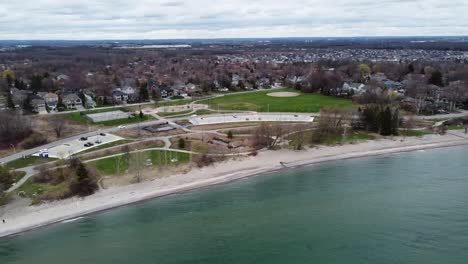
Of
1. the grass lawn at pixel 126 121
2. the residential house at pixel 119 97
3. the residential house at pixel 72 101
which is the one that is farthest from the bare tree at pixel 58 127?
the residential house at pixel 119 97

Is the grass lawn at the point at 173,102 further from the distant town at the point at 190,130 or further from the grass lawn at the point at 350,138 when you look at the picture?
the grass lawn at the point at 350,138

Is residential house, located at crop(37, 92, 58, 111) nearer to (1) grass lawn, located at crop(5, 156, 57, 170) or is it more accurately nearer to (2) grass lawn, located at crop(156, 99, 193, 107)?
(2) grass lawn, located at crop(156, 99, 193, 107)

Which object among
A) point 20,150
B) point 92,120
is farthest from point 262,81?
point 20,150

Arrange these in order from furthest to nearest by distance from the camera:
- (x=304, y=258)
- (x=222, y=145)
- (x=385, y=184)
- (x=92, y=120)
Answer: (x=92, y=120) < (x=222, y=145) < (x=385, y=184) < (x=304, y=258)

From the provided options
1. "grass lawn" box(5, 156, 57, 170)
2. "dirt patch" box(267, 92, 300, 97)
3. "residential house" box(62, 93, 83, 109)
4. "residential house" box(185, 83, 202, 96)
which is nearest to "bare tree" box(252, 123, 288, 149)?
"grass lawn" box(5, 156, 57, 170)

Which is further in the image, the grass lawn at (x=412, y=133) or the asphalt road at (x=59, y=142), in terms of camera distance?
the grass lawn at (x=412, y=133)

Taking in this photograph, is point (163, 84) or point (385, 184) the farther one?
point (163, 84)

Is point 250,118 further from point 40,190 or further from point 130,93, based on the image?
point 40,190

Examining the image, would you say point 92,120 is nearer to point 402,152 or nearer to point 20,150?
point 20,150

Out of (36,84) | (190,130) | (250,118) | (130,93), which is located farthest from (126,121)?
(36,84)
